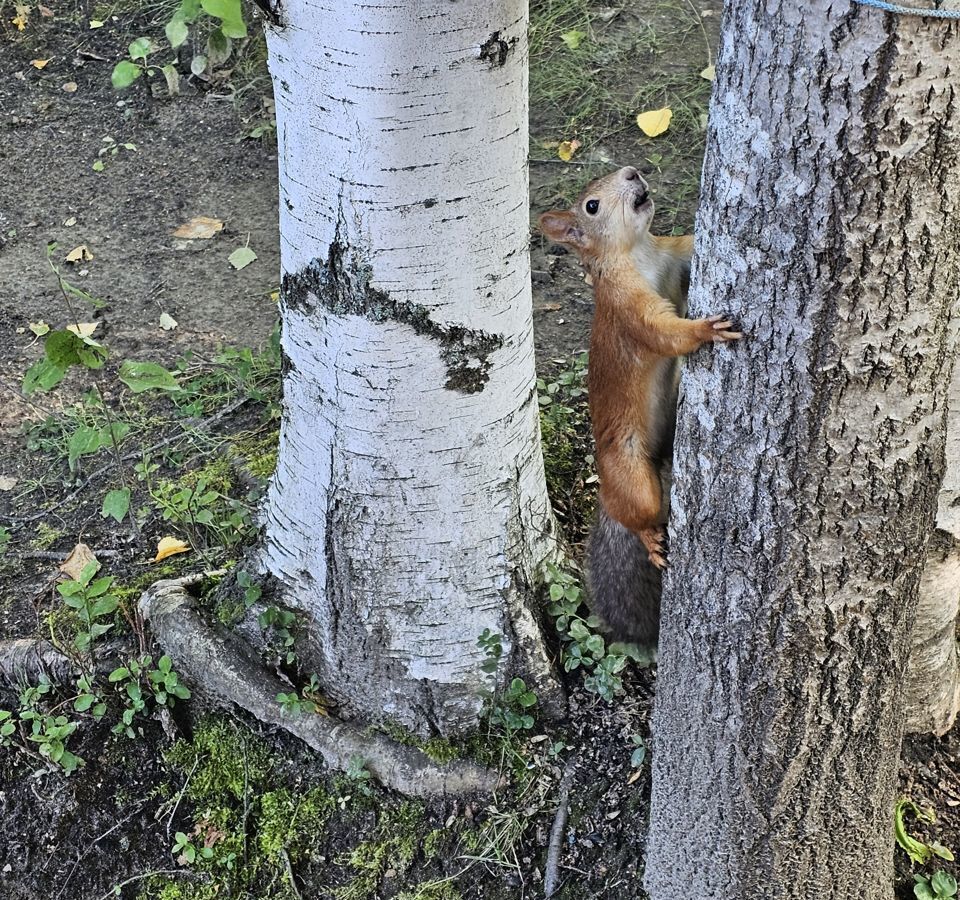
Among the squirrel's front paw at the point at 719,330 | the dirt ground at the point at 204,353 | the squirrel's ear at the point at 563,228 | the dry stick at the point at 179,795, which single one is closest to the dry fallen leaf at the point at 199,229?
the dirt ground at the point at 204,353

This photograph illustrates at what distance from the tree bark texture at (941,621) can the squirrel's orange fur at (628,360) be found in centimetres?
65

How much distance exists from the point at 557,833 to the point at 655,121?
12.2 ft

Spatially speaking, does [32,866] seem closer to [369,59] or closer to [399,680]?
[399,680]

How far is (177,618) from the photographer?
314cm

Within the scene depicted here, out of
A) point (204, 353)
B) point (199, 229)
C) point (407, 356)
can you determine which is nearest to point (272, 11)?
point (407, 356)

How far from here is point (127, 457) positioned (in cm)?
403

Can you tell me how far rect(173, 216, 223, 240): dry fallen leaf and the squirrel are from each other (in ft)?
9.97

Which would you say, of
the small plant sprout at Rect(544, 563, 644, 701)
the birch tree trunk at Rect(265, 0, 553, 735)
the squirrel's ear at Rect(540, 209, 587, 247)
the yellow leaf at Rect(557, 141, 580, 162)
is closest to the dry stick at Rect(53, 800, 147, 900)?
the birch tree trunk at Rect(265, 0, 553, 735)

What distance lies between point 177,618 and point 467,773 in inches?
38.9

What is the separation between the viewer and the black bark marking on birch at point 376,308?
2.30 m

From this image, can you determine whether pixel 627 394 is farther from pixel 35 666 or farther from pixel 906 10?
pixel 35 666

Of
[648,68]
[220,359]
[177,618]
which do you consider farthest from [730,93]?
[648,68]

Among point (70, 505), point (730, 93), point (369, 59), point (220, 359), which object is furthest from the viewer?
point (220, 359)

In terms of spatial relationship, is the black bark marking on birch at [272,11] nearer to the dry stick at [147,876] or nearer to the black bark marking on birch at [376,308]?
the black bark marking on birch at [376,308]
